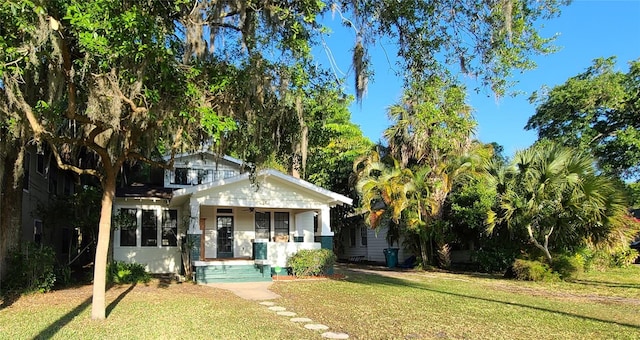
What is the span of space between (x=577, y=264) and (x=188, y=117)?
42.5 ft

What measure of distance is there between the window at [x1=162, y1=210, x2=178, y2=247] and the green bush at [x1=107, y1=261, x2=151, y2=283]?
101 inches

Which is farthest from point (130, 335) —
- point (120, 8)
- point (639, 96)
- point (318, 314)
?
Answer: point (639, 96)

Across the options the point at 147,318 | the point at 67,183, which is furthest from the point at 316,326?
the point at 67,183

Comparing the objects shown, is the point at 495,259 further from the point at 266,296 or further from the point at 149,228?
the point at 149,228

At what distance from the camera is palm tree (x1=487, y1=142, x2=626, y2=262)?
13781 mm

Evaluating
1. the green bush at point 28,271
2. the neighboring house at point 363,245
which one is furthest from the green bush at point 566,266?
the green bush at point 28,271

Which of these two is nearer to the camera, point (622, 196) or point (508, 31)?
point (508, 31)

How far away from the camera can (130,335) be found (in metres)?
7.29

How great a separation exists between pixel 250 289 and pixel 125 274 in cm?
424

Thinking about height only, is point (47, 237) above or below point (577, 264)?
above

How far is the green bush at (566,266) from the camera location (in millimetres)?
15055

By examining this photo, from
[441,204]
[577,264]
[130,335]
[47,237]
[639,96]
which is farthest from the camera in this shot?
[639,96]

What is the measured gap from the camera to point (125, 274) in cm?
1479

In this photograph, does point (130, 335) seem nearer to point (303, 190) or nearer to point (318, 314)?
point (318, 314)
